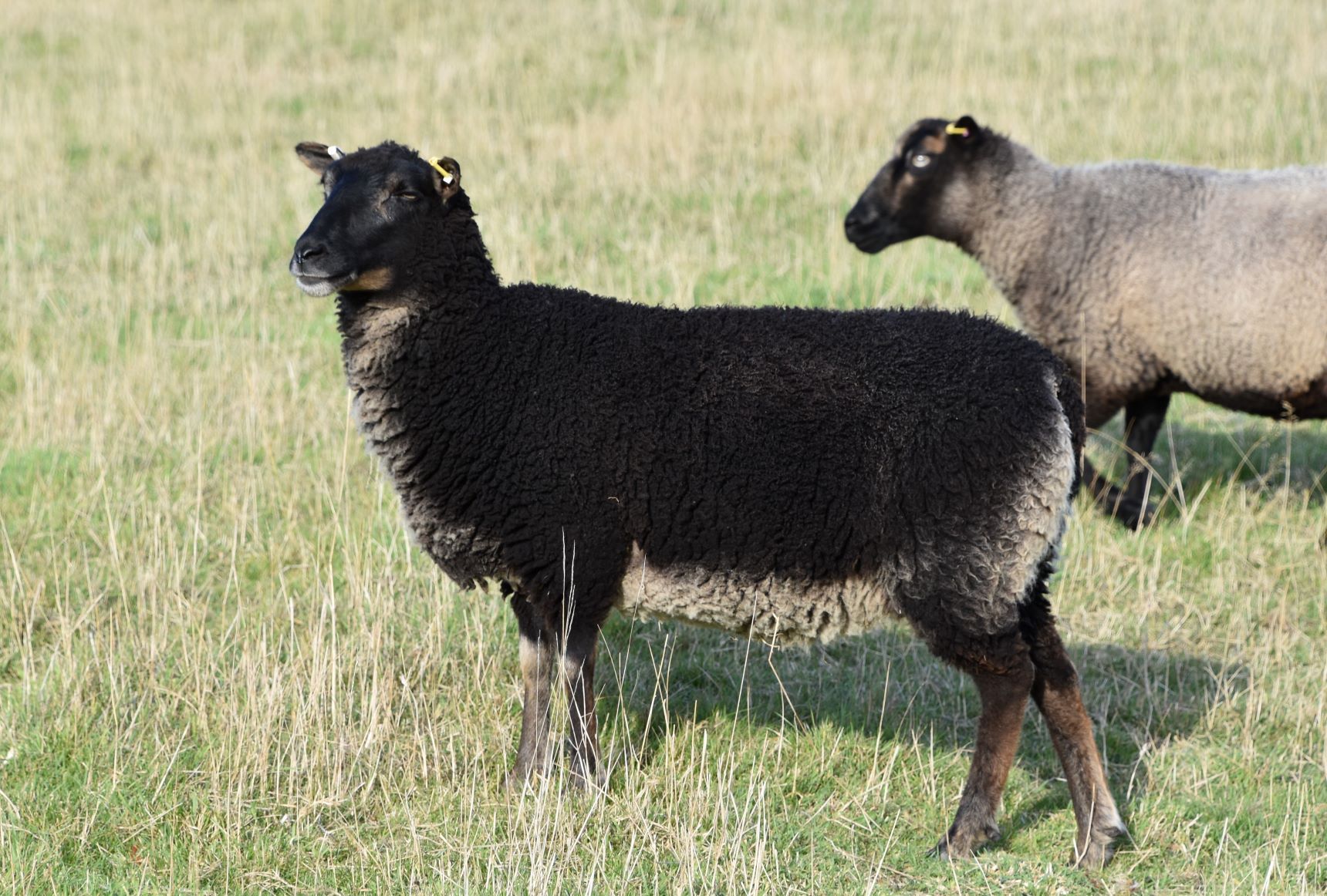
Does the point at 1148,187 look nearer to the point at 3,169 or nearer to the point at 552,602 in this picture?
the point at 552,602

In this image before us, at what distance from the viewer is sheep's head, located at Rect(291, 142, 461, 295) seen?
467cm

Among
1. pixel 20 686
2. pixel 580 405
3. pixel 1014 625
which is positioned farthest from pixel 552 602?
pixel 20 686

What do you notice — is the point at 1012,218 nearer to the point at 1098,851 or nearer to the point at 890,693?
the point at 890,693

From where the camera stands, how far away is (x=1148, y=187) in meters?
8.11

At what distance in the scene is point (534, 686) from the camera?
504 centimetres

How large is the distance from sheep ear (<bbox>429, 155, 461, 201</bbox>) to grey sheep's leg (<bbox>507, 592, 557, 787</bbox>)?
1446 millimetres

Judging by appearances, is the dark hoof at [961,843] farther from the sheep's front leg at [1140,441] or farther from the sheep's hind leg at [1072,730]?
the sheep's front leg at [1140,441]

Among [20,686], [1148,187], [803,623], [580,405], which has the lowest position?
[20,686]

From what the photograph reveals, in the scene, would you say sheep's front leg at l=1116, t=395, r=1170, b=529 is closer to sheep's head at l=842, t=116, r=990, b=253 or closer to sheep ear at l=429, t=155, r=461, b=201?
sheep's head at l=842, t=116, r=990, b=253

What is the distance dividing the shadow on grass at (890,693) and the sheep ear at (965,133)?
3.64 meters

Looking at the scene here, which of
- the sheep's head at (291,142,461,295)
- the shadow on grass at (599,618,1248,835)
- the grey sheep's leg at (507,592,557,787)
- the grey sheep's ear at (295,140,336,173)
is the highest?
the grey sheep's ear at (295,140,336,173)

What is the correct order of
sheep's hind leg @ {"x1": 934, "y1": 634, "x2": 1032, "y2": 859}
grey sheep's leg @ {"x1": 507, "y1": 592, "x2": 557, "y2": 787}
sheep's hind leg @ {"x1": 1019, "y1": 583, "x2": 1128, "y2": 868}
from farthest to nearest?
grey sheep's leg @ {"x1": 507, "y1": 592, "x2": 557, "y2": 787} → sheep's hind leg @ {"x1": 1019, "y1": 583, "x2": 1128, "y2": 868} → sheep's hind leg @ {"x1": 934, "y1": 634, "x2": 1032, "y2": 859}

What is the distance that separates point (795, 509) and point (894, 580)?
411 millimetres

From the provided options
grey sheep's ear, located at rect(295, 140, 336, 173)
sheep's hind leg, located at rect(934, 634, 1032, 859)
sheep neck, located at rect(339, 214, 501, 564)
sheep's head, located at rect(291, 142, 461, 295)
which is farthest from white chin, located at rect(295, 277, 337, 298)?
sheep's hind leg, located at rect(934, 634, 1032, 859)
